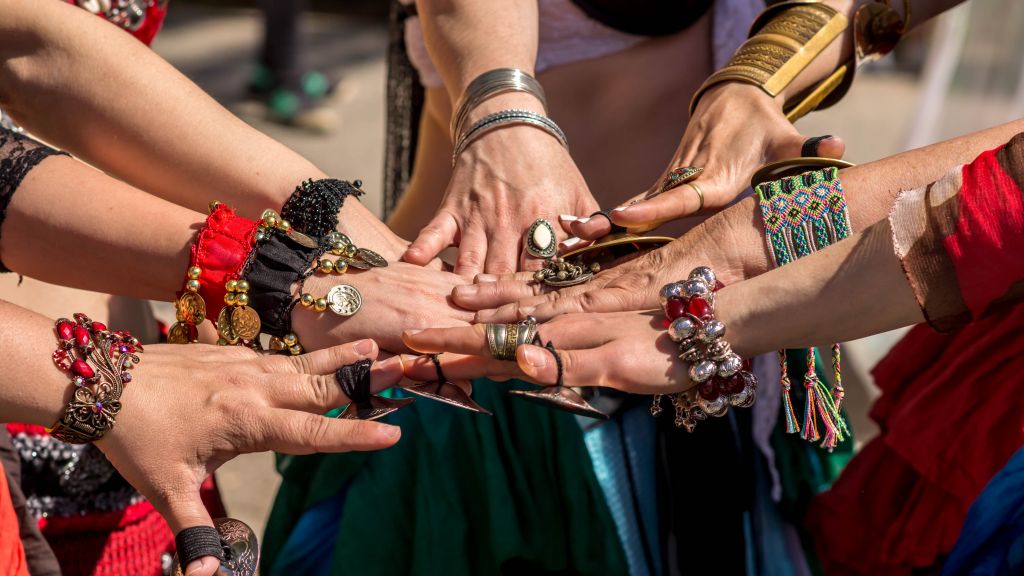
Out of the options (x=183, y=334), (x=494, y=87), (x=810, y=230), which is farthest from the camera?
(x=494, y=87)

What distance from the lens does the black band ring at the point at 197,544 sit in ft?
3.44

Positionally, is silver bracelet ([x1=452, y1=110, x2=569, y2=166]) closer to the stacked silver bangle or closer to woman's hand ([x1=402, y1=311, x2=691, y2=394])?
the stacked silver bangle

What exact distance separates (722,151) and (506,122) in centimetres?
34

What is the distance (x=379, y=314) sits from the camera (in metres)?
1.37

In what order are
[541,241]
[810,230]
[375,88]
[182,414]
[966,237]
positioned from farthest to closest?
1. [375,88]
2. [541,241]
3. [810,230]
4. [182,414]
5. [966,237]

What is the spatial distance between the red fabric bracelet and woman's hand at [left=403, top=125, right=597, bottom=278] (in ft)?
0.84

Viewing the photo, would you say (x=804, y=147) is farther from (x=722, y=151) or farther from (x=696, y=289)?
(x=696, y=289)

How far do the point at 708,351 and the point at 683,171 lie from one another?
0.38 m

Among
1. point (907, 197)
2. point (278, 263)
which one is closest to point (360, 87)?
point (278, 263)

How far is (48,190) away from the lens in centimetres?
129

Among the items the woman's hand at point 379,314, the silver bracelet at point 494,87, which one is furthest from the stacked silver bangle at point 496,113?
the woman's hand at point 379,314

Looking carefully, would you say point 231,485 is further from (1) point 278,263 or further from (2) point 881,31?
(2) point 881,31

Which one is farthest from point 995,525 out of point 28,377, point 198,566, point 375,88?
point 375,88

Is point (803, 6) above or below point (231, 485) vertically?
above
